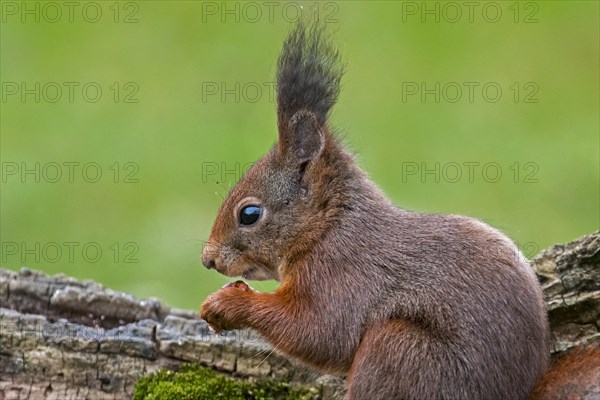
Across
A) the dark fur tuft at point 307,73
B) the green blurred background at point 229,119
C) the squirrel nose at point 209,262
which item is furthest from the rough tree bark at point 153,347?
the green blurred background at point 229,119

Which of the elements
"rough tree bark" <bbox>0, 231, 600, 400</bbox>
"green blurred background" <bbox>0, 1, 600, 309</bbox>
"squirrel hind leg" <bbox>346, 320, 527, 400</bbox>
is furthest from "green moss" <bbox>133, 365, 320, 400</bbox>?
"green blurred background" <bbox>0, 1, 600, 309</bbox>

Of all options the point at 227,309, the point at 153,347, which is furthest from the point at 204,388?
the point at 227,309

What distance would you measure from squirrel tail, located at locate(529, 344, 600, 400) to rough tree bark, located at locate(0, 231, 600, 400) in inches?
20.5

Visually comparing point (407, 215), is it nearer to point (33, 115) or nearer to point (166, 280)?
point (166, 280)

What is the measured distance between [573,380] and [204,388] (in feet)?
4.91

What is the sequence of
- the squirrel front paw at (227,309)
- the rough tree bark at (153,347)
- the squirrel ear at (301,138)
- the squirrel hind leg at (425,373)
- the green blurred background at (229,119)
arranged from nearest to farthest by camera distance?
the squirrel hind leg at (425,373) < the squirrel front paw at (227,309) < the squirrel ear at (301,138) < the rough tree bark at (153,347) < the green blurred background at (229,119)

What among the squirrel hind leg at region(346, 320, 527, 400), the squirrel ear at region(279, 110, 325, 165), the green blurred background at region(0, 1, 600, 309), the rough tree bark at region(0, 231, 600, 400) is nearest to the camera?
the squirrel hind leg at region(346, 320, 527, 400)

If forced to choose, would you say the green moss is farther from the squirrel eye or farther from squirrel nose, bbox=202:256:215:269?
the squirrel eye

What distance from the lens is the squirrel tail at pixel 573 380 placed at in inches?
137

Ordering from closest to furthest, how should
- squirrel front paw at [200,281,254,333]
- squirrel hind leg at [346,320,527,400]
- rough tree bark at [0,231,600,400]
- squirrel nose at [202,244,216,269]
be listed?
squirrel hind leg at [346,320,527,400]
squirrel front paw at [200,281,254,333]
squirrel nose at [202,244,216,269]
rough tree bark at [0,231,600,400]

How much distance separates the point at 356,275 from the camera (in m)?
3.79

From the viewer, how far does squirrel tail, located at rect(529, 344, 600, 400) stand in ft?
11.4

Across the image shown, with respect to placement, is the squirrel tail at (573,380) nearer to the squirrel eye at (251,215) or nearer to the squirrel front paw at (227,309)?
the squirrel front paw at (227,309)

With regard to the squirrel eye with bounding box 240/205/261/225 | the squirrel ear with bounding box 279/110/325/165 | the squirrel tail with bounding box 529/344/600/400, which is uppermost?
the squirrel ear with bounding box 279/110/325/165
